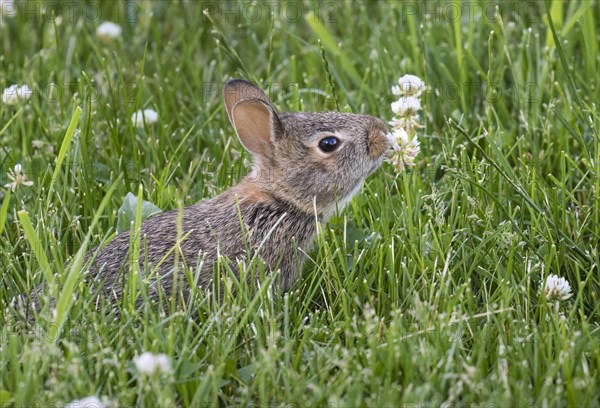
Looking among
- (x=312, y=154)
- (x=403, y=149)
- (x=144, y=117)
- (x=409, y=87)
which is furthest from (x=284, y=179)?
(x=144, y=117)

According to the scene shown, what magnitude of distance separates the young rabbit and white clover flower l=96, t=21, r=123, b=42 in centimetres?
234

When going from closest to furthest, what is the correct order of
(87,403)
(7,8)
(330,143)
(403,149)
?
(87,403)
(403,149)
(330,143)
(7,8)

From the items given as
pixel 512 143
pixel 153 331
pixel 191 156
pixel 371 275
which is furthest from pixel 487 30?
pixel 153 331

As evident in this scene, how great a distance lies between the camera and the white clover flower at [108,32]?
6.86m

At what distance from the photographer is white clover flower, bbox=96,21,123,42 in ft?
22.5

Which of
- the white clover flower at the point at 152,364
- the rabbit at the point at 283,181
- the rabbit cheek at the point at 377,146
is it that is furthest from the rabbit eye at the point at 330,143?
the white clover flower at the point at 152,364

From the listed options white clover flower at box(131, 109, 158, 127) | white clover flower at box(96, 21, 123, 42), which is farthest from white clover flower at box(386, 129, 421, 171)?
white clover flower at box(96, 21, 123, 42)

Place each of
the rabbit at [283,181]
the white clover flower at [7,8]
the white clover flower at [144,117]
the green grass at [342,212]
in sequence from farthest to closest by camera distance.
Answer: the white clover flower at [7,8]
the white clover flower at [144,117]
the rabbit at [283,181]
the green grass at [342,212]

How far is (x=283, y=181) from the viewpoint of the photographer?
491 cm

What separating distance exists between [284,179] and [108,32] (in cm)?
258

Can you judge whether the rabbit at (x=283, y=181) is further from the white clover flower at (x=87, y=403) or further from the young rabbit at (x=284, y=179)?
the white clover flower at (x=87, y=403)

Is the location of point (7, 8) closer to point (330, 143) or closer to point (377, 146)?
point (330, 143)

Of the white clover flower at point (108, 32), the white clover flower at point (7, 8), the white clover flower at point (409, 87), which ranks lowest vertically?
the white clover flower at point (409, 87)

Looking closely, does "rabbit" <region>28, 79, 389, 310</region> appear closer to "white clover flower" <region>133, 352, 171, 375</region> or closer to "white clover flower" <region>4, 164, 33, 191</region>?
"white clover flower" <region>4, 164, 33, 191</region>
